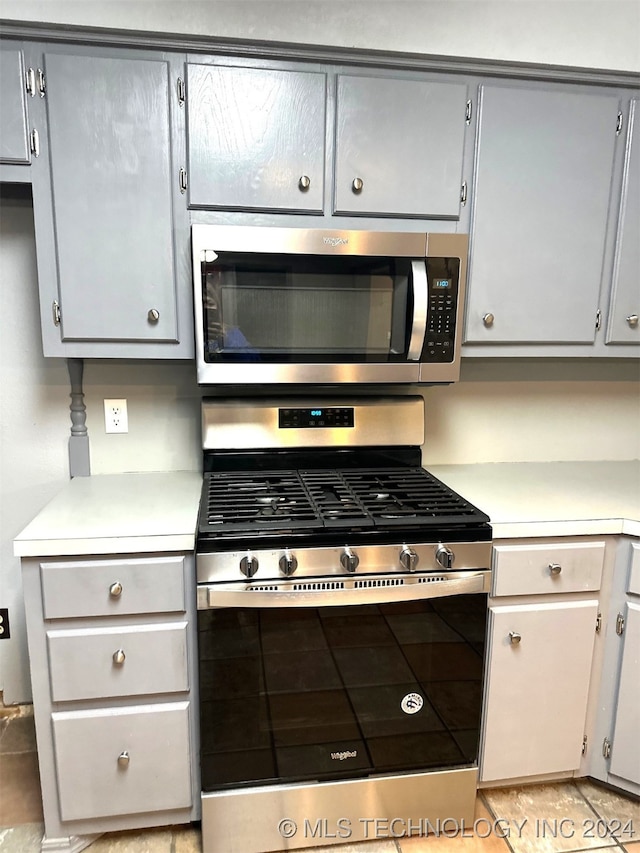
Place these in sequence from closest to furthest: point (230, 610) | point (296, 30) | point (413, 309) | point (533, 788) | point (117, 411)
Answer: point (230, 610) < point (296, 30) < point (413, 309) < point (533, 788) < point (117, 411)

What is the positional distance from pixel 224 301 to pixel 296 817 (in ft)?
4.72

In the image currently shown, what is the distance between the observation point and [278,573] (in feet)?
4.23

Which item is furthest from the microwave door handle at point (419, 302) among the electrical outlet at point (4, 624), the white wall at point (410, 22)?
the electrical outlet at point (4, 624)

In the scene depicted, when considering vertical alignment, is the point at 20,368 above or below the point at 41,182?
below

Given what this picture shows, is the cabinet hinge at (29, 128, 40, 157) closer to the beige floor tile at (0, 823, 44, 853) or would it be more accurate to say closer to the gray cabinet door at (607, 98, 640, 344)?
the gray cabinet door at (607, 98, 640, 344)

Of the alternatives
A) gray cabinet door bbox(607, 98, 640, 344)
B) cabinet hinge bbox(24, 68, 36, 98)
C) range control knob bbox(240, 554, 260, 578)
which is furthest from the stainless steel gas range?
cabinet hinge bbox(24, 68, 36, 98)

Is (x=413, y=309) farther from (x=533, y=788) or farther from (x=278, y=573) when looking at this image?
(x=533, y=788)

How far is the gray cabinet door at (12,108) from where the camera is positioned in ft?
4.43

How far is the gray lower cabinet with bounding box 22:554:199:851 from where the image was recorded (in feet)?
4.23

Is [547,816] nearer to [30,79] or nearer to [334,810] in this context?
[334,810]

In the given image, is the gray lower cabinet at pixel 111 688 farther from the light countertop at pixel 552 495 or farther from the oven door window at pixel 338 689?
the light countertop at pixel 552 495

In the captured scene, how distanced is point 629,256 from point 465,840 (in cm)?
185

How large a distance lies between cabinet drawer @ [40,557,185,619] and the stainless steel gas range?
99mm

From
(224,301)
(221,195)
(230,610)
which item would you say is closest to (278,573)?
(230,610)
